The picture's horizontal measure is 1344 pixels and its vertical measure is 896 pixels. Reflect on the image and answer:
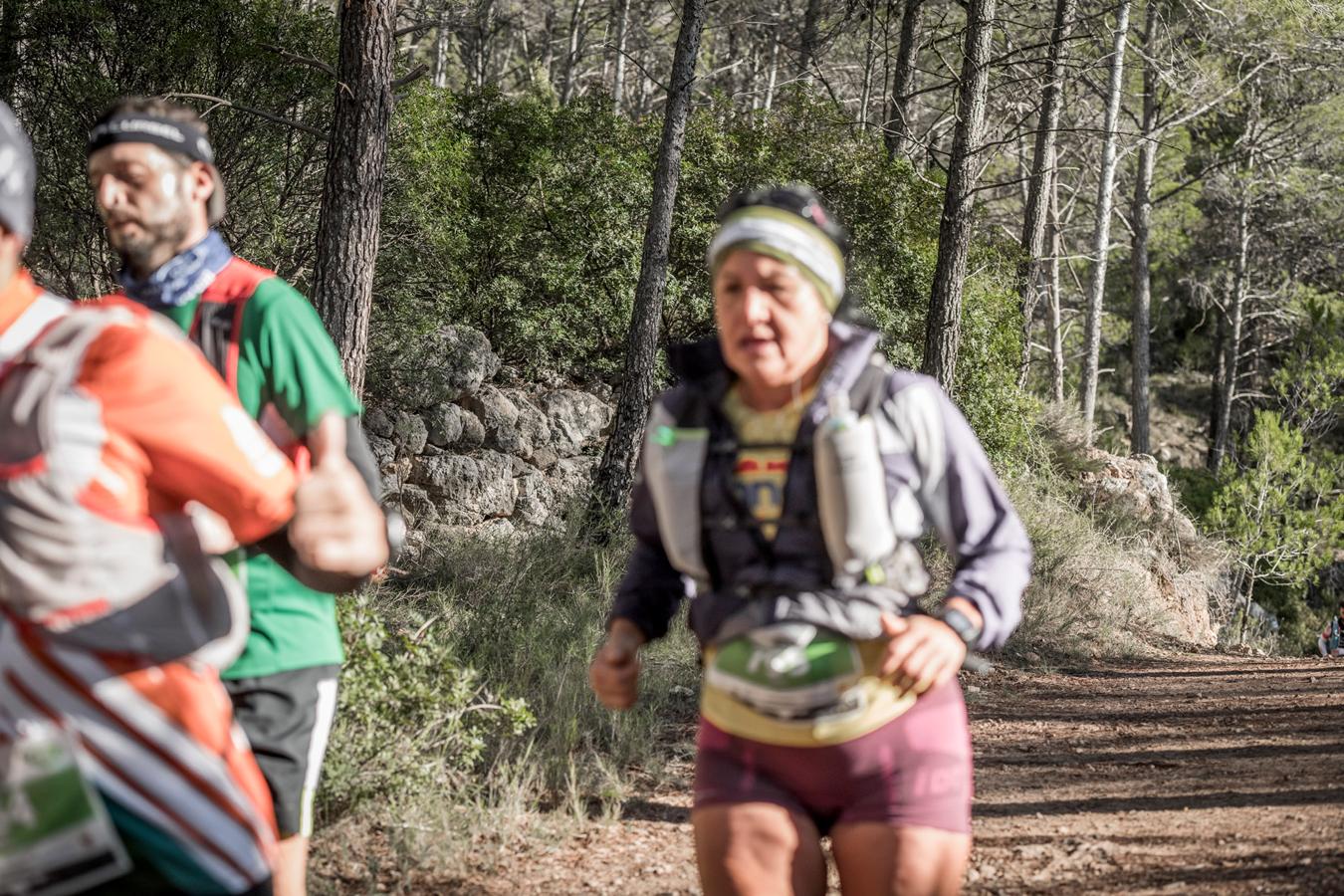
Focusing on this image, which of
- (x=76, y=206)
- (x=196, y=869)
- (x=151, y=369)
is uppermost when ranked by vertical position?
(x=76, y=206)

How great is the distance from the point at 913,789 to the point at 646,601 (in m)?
0.64

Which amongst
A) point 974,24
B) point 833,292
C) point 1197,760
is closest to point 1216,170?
point 974,24

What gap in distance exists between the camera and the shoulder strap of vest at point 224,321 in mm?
2635

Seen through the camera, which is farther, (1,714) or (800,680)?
(800,680)

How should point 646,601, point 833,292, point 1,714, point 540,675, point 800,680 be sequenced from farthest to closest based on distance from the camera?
point 540,675
point 646,601
point 833,292
point 800,680
point 1,714

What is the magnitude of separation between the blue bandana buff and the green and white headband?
109cm

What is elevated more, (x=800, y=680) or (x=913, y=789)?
(x=800, y=680)

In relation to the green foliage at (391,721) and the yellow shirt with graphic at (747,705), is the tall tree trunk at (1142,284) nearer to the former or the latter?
the green foliage at (391,721)

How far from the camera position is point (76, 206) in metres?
10.3

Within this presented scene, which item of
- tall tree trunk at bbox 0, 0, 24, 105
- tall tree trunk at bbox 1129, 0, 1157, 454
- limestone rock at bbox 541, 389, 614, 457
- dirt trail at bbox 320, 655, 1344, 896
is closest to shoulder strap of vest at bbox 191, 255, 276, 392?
dirt trail at bbox 320, 655, 1344, 896

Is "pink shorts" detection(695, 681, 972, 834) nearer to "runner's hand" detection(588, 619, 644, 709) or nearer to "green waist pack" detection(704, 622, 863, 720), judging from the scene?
"green waist pack" detection(704, 622, 863, 720)

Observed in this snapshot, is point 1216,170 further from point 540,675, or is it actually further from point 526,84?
point 540,675

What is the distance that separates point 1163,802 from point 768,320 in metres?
4.70

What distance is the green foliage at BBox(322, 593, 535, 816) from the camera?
15.9 ft
